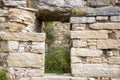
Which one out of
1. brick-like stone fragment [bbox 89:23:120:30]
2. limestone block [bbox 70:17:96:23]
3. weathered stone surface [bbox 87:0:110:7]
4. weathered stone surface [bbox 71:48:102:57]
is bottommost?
weathered stone surface [bbox 71:48:102:57]

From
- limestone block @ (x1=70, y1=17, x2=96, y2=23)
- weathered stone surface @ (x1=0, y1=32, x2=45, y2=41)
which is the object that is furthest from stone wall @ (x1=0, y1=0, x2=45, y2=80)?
limestone block @ (x1=70, y1=17, x2=96, y2=23)

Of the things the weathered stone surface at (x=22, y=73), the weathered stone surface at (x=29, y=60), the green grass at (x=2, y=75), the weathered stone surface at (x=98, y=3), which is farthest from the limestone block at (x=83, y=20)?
the green grass at (x=2, y=75)

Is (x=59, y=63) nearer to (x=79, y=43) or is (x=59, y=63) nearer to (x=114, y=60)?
(x=79, y=43)

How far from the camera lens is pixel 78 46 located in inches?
193

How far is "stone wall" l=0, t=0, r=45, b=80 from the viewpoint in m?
4.88

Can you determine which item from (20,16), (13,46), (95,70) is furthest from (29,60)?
(95,70)

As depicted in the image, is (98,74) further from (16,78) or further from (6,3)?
(6,3)

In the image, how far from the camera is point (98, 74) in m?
4.85

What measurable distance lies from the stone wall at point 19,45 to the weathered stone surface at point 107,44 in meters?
1.00

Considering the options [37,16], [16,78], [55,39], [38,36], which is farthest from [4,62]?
[55,39]

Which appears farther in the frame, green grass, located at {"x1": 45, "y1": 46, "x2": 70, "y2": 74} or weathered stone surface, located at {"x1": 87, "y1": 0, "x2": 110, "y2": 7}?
green grass, located at {"x1": 45, "y1": 46, "x2": 70, "y2": 74}

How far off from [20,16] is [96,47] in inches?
57.5

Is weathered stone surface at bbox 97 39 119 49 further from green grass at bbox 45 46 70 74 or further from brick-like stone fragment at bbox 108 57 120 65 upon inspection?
green grass at bbox 45 46 70 74

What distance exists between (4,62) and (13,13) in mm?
890
